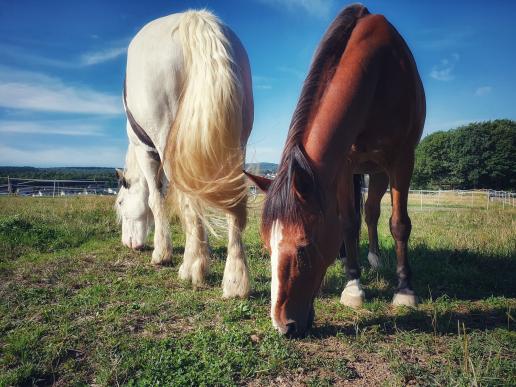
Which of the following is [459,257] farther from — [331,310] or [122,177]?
[122,177]

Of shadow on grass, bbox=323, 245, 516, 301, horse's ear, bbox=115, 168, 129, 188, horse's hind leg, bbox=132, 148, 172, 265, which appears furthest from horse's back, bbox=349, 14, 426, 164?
horse's ear, bbox=115, 168, 129, 188

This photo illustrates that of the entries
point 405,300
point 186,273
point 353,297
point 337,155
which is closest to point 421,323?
point 405,300

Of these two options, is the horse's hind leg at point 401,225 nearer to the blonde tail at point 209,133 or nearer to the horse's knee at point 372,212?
the horse's knee at point 372,212

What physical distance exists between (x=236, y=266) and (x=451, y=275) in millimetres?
2917

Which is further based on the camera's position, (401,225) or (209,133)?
(401,225)

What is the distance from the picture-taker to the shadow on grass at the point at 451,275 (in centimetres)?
395

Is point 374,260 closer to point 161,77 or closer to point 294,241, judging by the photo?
point 294,241

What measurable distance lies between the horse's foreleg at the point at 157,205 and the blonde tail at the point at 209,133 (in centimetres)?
120

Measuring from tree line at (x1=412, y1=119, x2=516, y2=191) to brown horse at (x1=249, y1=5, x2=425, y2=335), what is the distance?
52.7m

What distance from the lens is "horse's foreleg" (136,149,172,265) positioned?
469 cm

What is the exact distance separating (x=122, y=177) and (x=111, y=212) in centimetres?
436

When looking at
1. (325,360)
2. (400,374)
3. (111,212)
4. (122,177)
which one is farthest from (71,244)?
(400,374)

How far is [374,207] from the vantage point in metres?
5.38

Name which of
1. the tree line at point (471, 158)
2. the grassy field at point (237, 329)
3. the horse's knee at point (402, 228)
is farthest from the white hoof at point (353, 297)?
the tree line at point (471, 158)
